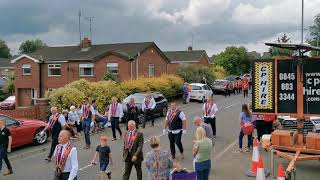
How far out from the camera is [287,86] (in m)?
12.0

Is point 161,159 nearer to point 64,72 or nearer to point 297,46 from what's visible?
point 297,46

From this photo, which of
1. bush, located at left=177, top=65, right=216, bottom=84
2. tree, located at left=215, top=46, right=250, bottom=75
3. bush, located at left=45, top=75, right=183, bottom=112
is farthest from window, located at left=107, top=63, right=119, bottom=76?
tree, located at left=215, top=46, right=250, bottom=75

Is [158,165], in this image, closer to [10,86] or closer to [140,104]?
[140,104]

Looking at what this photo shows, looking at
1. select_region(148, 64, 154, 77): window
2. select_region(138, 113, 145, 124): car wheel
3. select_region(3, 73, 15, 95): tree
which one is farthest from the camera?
select_region(3, 73, 15, 95): tree

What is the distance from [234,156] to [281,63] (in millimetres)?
3768

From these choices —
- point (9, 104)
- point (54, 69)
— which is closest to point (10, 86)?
point (9, 104)

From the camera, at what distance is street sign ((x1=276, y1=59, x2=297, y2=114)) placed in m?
12.0

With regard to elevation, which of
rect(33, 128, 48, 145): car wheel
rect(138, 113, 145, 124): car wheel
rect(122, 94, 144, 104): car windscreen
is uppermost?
rect(122, 94, 144, 104): car windscreen

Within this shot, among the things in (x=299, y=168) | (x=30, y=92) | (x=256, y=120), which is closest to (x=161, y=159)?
(x=299, y=168)

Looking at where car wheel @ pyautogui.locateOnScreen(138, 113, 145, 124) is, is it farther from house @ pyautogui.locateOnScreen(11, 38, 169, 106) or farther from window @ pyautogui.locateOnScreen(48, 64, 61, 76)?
window @ pyautogui.locateOnScreen(48, 64, 61, 76)

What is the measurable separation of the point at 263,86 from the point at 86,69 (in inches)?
1333

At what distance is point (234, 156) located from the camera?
14422 millimetres

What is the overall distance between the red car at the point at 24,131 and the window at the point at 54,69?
28843 millimetres

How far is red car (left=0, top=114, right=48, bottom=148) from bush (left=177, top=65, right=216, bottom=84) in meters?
25.5
